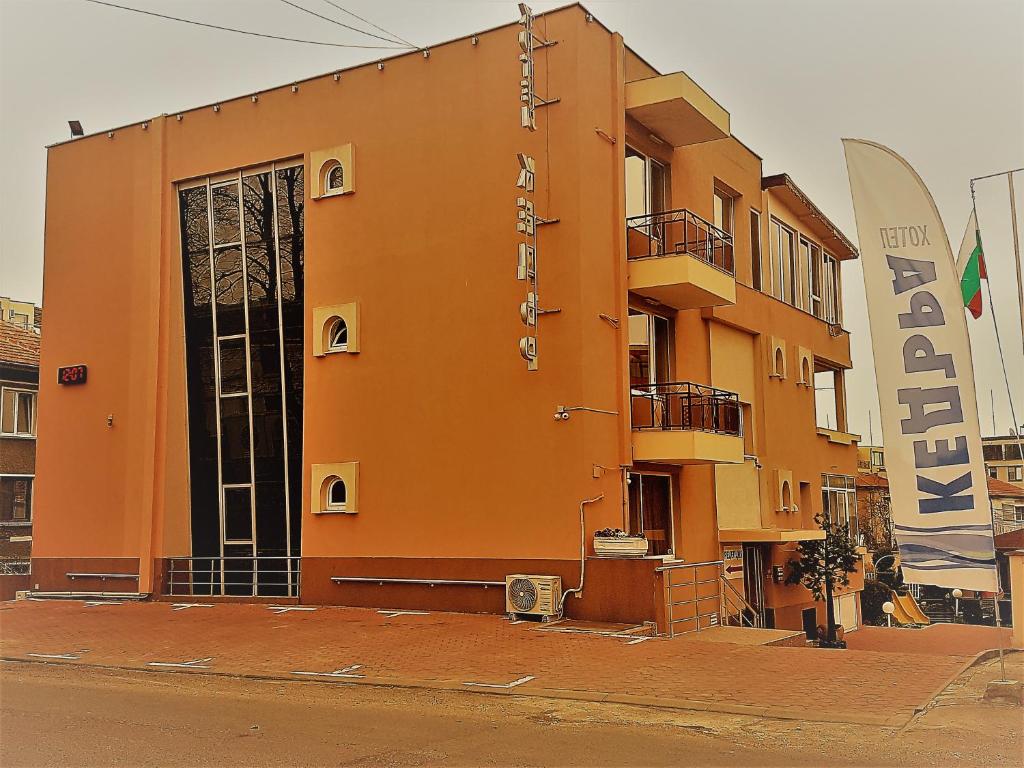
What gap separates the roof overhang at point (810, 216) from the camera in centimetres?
2614

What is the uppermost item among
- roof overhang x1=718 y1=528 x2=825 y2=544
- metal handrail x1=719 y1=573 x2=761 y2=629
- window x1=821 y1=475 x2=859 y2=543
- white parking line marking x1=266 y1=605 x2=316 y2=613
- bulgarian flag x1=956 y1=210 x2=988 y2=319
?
bulgarian flag x1=956 y1=210 x2=988 y2=319

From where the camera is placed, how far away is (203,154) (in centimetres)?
2188

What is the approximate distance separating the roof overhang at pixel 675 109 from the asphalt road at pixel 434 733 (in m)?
11.2

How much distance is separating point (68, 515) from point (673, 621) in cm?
1296

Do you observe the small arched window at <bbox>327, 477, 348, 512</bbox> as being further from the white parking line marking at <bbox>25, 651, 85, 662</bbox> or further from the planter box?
the white parking line marking at <bbox>25, 651, 85, 662</bbox>

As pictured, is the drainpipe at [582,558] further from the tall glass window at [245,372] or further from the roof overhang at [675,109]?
the roof overhang at [675,109]

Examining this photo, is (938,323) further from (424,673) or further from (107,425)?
(107,425)

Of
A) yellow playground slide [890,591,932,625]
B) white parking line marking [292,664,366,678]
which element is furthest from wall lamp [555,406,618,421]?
yellow playground slide [890,591,932,625]

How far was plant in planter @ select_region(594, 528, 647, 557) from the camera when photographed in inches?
650

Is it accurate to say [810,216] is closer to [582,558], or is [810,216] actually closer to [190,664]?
[582,558]

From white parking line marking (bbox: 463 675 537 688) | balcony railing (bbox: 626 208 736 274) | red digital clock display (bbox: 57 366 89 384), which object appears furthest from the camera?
red digital clock display (bbox: 57 366 89 384)

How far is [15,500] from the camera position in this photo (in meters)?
31.1

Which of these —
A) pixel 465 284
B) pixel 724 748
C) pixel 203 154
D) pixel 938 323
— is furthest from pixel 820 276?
pixel 724 748

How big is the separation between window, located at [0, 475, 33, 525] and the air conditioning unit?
19.7 meters
